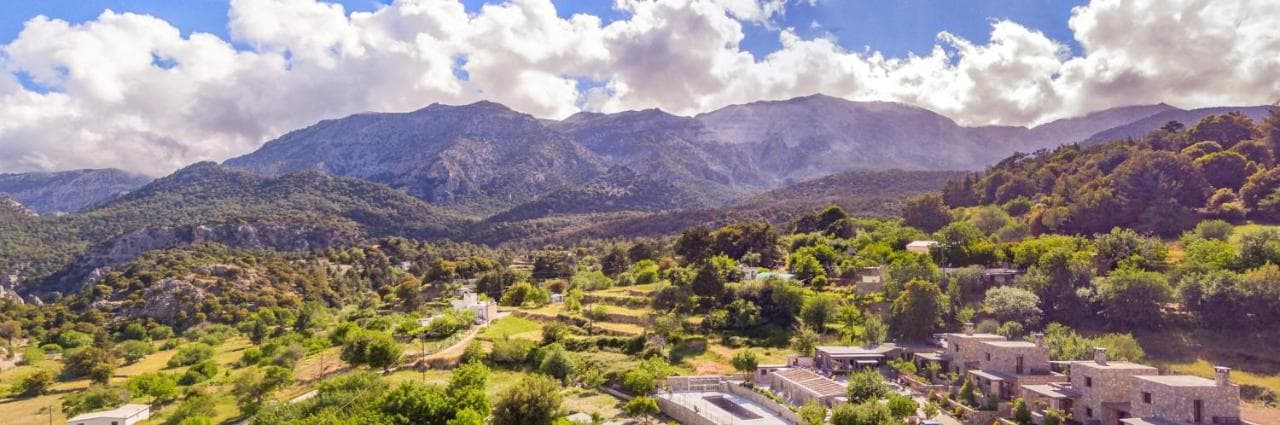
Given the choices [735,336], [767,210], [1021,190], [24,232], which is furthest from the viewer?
[767,210]

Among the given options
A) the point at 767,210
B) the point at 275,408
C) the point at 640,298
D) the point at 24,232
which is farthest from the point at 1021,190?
the point at 24,232

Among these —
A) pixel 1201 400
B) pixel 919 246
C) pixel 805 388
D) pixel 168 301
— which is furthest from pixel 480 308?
pixel 1201 400

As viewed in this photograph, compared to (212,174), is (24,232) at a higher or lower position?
lower

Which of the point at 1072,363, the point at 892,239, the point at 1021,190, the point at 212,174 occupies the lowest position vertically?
the point at 1072,363

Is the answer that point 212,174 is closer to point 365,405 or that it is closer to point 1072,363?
point 365,405

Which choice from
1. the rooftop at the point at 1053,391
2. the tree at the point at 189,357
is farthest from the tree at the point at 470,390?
the tree at the point at 189,357

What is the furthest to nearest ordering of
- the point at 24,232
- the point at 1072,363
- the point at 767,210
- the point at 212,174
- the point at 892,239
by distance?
the point at 212,174, the point at 767,210, the point at 24,232, the point at 892,239, the point at 1072,363

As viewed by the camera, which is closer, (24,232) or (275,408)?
(275,408)
